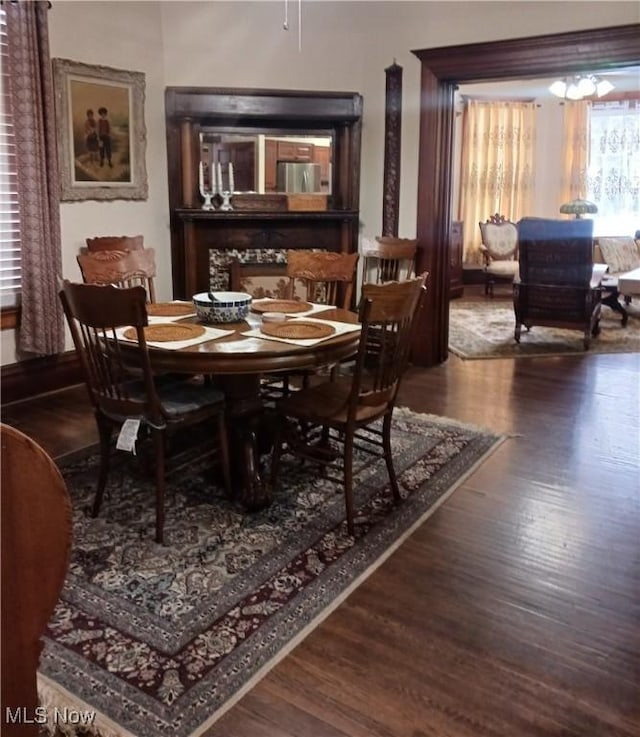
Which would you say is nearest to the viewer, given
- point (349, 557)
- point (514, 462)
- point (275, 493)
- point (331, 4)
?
point (349, 557)

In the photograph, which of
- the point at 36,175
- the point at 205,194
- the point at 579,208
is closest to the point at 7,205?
the point at 36,175

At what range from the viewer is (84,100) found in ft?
15.1

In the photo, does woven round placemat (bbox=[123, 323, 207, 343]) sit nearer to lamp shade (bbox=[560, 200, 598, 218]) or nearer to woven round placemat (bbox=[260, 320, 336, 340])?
woven round placemat (bbox=[260, 320, 336, 340])

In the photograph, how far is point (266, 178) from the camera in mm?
5484

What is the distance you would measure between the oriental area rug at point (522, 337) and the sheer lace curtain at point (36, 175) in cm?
314

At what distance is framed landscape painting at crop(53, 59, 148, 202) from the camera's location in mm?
4492

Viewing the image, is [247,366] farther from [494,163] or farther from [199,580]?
[494,163]

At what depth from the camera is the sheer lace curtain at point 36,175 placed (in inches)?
158

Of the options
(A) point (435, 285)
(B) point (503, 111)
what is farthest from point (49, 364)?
(B) point (503, 111)

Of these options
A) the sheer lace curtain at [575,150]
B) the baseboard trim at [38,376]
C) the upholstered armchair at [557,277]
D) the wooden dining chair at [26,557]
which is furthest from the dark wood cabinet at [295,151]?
the sheer lace curtain at [575,150]

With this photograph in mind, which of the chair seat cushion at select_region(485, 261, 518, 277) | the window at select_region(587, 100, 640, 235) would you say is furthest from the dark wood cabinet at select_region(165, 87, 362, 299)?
the window at select_region(587, 100, 640, 235)

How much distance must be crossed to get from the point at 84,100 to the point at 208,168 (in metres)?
1.07

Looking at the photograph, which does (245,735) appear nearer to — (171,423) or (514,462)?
(171,423)

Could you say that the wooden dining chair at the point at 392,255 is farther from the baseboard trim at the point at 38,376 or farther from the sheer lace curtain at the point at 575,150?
the sheer lace curtain at the point at 575,150
